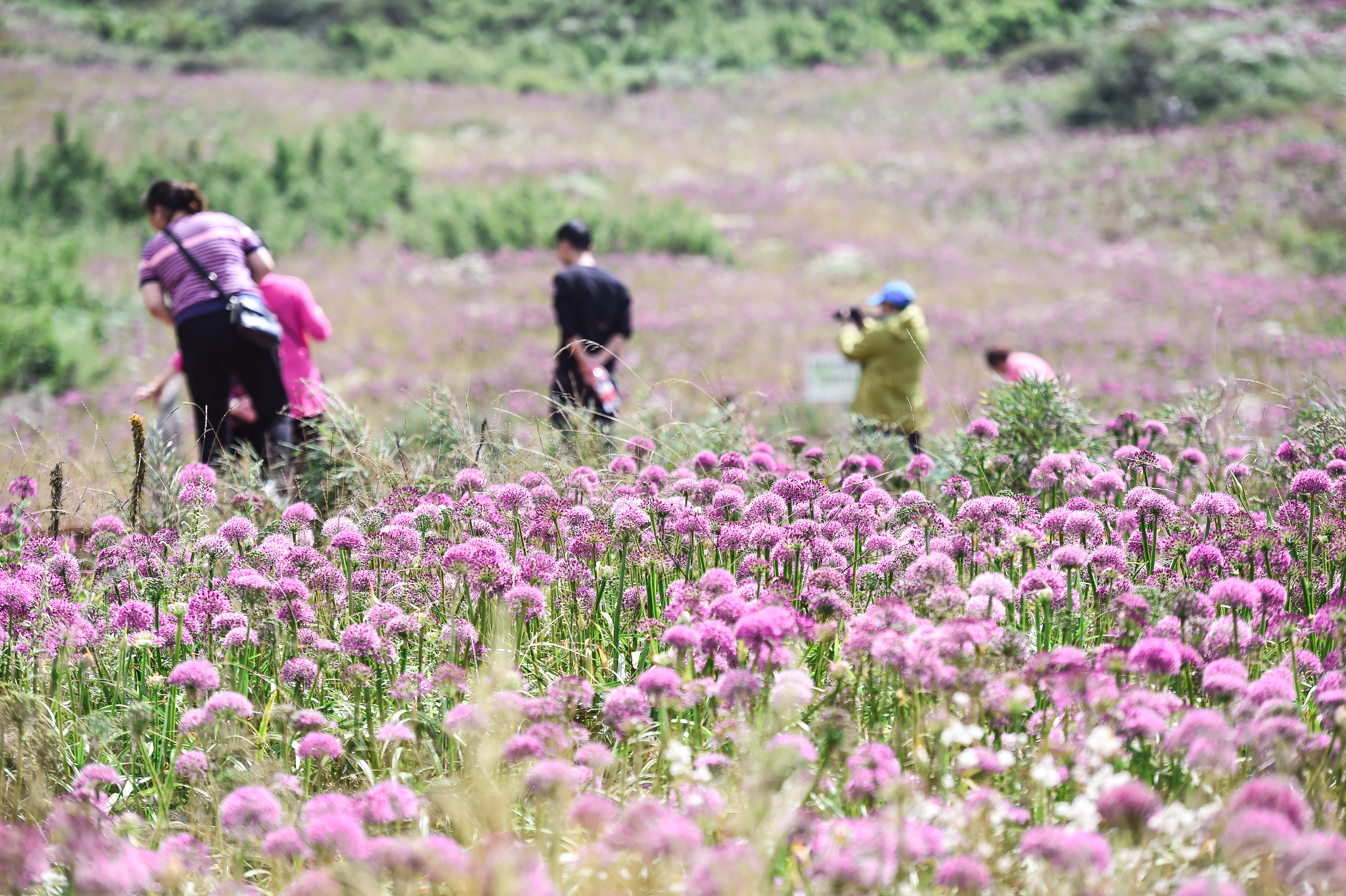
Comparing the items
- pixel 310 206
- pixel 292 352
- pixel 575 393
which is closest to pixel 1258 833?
pixel 575 393

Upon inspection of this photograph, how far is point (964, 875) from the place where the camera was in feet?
5.04

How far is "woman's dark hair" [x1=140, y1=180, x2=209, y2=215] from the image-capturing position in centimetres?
537

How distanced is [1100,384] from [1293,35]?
30.8m

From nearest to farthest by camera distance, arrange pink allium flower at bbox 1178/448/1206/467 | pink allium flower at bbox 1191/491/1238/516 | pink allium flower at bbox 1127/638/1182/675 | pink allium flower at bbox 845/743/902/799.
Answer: pink allium flower at bbox 845/743/902/799 → pink allium flower at bbox 1127/638/1182/675 → pink allium flower at bbox 1191/491/1238/516 → pink allium flower at bbox 1178/448/1206/467

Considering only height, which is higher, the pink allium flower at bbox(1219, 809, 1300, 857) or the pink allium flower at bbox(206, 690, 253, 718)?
the pink allium flower at bbox(1219, 809, 1300, 857)

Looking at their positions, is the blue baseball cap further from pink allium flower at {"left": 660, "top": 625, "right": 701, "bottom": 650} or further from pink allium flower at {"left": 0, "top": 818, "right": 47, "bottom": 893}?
pink allium flower at {"left": 0, "top": 818, "right": 47, "bottom": 893}

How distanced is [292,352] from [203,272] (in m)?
0.67

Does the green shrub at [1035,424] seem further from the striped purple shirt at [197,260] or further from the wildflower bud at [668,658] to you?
the striped purple shirt at [197,260]

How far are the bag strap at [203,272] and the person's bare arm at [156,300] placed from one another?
0.79ft

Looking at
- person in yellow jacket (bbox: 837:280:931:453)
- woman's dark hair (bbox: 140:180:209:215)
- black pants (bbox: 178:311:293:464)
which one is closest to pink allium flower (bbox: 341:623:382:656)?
black pants (bbox: 178:311:293:464)

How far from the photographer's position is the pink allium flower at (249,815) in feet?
5.59

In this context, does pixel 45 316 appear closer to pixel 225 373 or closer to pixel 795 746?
pixel 225 373

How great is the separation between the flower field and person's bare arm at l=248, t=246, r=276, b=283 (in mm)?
2206

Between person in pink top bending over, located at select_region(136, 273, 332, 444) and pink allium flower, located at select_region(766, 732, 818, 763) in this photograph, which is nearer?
pink allium flower, located at select_region(766, 732, 818, 763)
